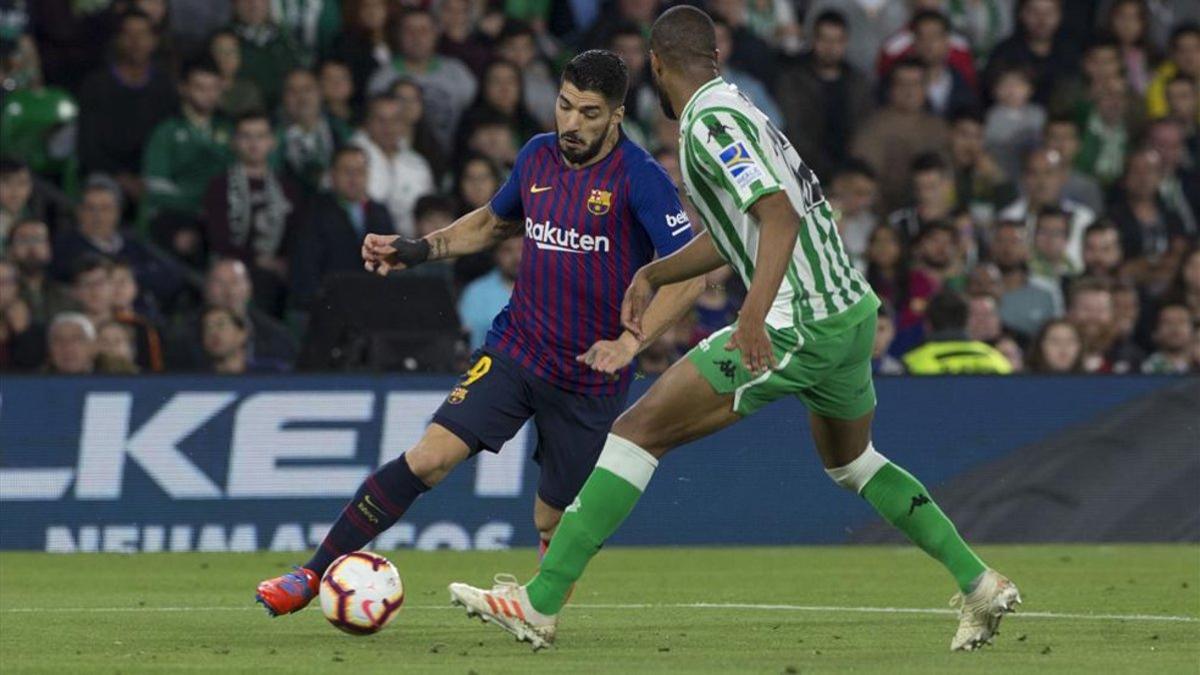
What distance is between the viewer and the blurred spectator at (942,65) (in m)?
19.7

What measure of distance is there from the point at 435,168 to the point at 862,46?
4.35 metres

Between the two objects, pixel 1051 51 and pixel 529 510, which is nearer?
pixel 529 510

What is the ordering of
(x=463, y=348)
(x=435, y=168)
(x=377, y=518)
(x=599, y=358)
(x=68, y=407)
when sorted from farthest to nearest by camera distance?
(x=435, y=168)
(x=463, y=348)
(x=68, y=407)
(x=377, y=518)
(x=599, y=358)

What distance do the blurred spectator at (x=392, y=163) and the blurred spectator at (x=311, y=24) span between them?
1.21 metres

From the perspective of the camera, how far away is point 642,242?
9.72 metres

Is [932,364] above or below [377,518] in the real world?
below

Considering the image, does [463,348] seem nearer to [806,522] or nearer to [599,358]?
[806,522]

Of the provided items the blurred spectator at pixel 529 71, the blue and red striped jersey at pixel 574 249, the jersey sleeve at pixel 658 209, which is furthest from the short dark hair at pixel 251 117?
the jersey sleeve at pixel 658 209

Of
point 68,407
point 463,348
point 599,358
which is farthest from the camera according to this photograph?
point 463,348

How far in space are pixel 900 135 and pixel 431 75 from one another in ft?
12.4

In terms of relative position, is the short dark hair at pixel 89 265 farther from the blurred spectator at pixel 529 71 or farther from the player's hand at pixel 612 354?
the player's hand at pixel 612 354

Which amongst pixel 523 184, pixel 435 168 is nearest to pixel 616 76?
pixel 523 184

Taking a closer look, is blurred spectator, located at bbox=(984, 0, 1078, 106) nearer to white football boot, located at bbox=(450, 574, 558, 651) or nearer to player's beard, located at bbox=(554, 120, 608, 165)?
player's beard, located at bbox=(554, 120, 608, 165)

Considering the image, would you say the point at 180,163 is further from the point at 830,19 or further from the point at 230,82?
the point at 830,19
